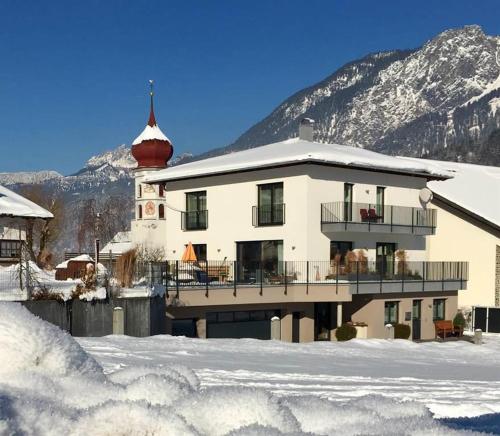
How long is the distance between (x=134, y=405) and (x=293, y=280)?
26.0 meters

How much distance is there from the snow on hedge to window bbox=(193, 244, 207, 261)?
30561mm

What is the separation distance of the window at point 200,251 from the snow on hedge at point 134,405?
100ft

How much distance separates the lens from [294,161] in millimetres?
29422

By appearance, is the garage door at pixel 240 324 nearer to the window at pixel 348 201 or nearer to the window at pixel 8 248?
the window at pixel 348 201

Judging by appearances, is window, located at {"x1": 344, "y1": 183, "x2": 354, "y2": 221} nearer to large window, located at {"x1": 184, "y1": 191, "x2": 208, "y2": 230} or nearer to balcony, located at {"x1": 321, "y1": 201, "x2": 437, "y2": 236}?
balcony, located at {"x1": 321, "y1": 201, "x2": 437, "y2": 236}

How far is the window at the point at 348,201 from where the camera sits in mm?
30609

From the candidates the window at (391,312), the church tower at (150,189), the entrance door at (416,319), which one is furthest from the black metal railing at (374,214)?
the church tower at (150,189)

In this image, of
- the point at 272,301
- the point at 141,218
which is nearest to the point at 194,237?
the point at 272,301

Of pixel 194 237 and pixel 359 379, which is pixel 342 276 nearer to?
pixel 194 237

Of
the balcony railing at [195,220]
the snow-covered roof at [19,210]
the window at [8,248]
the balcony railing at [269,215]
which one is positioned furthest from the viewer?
the balcony railing at [195,220]

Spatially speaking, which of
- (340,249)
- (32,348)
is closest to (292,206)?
(340,249)

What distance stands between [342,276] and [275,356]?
13.4 meters

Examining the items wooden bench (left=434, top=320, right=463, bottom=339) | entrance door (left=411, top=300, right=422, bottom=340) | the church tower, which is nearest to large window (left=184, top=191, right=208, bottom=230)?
entrance door (left=411, top=300, right=422, bottom=340)

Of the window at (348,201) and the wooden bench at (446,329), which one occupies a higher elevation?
the window at (348,201)
